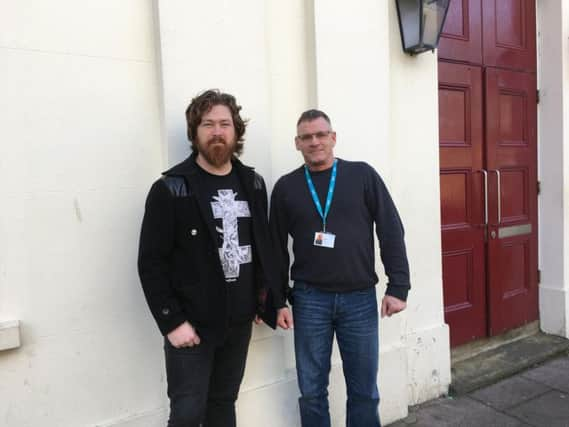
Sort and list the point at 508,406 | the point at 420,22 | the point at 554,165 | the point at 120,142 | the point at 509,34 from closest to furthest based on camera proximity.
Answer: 1. the point at 120,142
2. the point at 420,22
3. the point at 508,406
4. the point at 509,34
5. the point at 554,165

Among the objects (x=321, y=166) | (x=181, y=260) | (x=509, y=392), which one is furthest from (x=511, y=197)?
(x=181, y=260)

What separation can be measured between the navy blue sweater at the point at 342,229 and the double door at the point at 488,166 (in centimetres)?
145

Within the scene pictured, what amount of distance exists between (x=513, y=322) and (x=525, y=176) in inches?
51.5

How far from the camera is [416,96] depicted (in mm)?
3268

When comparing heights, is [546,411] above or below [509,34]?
below

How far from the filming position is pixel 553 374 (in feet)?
12.5

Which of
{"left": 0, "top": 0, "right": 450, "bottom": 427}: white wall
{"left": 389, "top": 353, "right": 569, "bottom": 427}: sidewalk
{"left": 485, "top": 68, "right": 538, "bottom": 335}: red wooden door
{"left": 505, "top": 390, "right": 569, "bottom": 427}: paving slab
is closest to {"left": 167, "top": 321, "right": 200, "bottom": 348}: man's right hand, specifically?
{"left": 0, "top": 0, "right": 450, "bottom": 427}: white wall

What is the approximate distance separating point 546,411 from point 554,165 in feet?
7.18

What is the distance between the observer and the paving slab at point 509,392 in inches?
132

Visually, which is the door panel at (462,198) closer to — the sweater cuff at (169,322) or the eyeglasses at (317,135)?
the eyeglasses at (317,135)

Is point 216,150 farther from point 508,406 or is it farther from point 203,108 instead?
point 508,406

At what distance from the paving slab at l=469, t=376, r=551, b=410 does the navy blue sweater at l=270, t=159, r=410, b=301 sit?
1598 mm

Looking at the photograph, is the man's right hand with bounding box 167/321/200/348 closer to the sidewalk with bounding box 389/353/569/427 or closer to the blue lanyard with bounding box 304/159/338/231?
the blue lanyard with bounding box 304/159/338/231

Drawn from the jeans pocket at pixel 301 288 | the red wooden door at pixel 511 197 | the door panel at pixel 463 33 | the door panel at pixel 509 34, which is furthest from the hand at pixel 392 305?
the door panel at pixel 509 34
